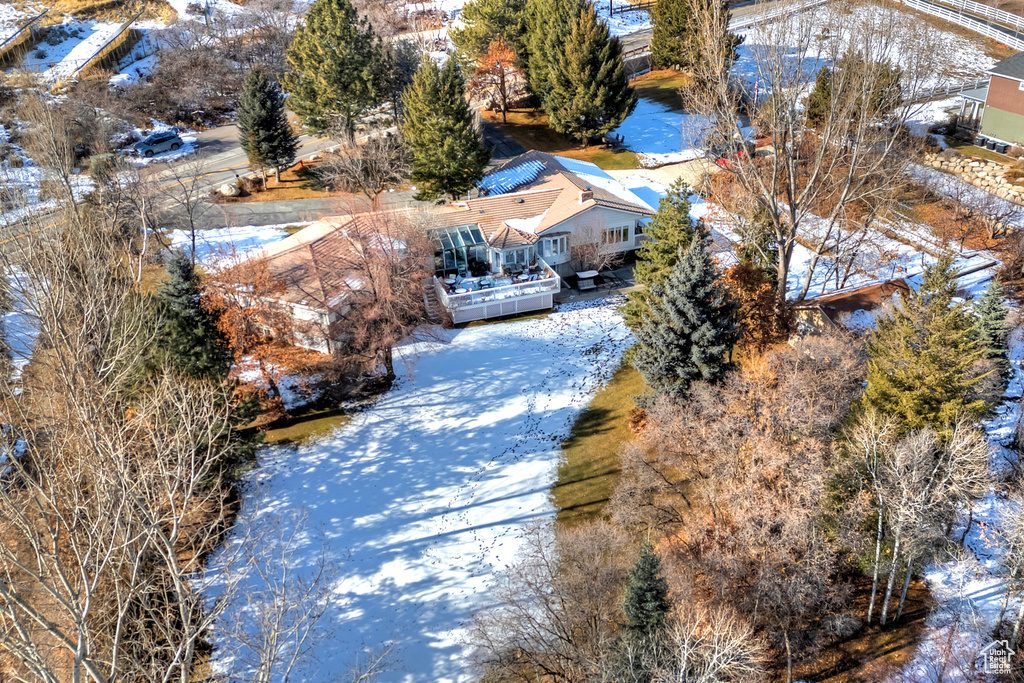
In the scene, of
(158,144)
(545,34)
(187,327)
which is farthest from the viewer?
(545,34)

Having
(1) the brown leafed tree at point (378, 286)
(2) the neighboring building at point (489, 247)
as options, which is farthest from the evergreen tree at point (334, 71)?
(1) the brown leafed tree at point (378, 286)

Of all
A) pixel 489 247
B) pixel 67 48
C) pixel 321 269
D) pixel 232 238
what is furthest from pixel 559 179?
pixel 67 48

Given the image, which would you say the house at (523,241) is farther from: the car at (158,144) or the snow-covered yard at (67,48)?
the snow-covered yard at (67,48)

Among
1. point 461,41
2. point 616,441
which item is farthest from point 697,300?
point 461,41

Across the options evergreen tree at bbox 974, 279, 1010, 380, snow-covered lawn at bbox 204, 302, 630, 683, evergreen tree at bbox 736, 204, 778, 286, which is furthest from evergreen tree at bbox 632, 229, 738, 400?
evergreen tree at bbox 974, 279, 1010, 380

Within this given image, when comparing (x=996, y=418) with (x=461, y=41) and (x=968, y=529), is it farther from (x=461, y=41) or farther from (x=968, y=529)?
(x=461, y=41)

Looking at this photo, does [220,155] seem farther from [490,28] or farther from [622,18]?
[622,18]
